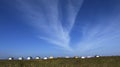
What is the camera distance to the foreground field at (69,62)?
14148 millimetres

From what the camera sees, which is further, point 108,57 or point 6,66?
point 108,57

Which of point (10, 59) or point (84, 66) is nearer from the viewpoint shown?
point (10, 59)

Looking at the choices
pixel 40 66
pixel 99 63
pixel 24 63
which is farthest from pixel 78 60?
pixel 24 63

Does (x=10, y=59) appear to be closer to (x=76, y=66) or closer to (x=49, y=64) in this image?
(x=49, y=64)

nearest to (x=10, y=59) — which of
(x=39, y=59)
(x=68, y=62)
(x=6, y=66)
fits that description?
(x=6, y=66)

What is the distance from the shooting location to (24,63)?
14344 mm

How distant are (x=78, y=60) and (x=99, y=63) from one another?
1.81 meters

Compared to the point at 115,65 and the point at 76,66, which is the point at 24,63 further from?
the point at 115,65

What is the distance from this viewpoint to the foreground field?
1415 centimetres

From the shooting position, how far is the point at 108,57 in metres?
15.7

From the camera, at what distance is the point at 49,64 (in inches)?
586

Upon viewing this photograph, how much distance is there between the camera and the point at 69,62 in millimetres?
15148

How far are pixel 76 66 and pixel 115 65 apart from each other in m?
3.34

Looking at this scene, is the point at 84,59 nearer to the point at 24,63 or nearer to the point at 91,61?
the point at 91,61
